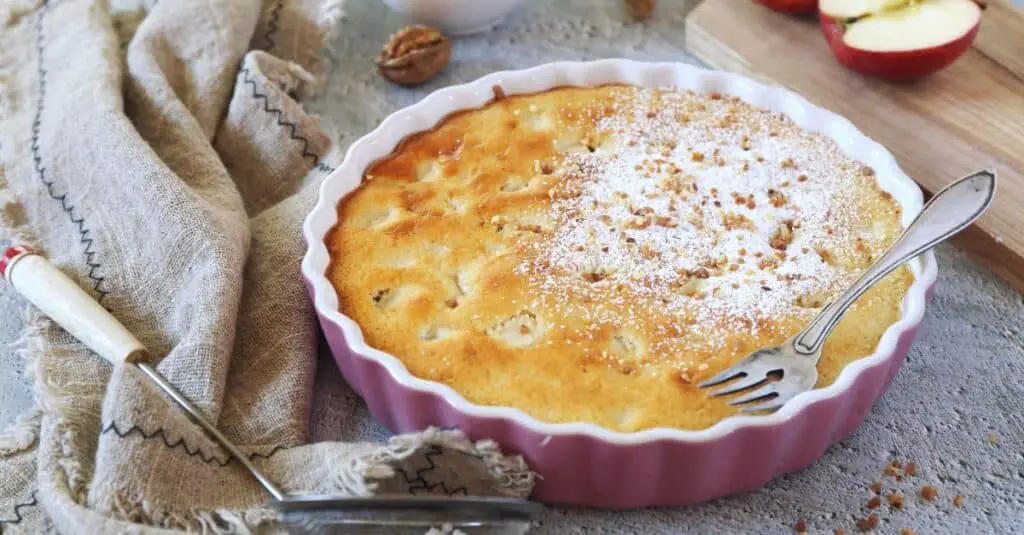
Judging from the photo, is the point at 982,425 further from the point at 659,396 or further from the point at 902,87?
the point at 902,87

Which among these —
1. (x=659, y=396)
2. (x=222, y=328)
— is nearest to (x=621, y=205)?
(x=659, y=396)

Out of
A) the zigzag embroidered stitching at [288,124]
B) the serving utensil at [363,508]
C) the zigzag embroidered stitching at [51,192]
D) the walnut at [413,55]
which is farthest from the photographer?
the walnut at [413,55]

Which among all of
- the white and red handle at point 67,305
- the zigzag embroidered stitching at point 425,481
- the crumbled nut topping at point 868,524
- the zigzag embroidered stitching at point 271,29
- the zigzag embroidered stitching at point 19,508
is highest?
the white and red handle at point 67,305

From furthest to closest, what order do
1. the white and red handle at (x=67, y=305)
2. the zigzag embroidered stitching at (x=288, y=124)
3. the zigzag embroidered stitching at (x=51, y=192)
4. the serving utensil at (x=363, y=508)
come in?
1. the zigzag embroidered stitching at (x=288, y=124)
2. the zigzag embroidered stitching at (x=51, y=192)
3. the white and red handle at (x=67, y=305)
4. the serving utensil at (x=363, y=508)

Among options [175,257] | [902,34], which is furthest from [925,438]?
[175,257]

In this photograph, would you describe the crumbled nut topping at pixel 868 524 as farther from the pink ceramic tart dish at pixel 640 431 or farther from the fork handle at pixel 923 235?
the fork handle at pixel 923 235

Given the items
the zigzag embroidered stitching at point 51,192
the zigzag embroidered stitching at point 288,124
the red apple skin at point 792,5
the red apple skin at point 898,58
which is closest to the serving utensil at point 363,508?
the zigzag embroidered stitching at point 51,192

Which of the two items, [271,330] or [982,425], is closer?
[982,425]
